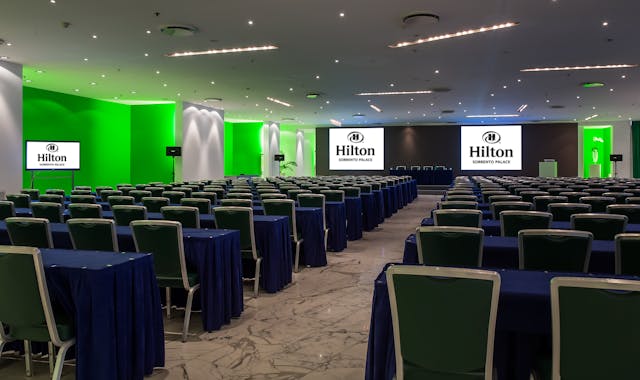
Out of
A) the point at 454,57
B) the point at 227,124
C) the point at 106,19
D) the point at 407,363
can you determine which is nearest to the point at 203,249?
the point at 407,363

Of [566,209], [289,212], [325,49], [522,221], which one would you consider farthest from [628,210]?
[325,49]

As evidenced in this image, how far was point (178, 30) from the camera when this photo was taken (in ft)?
32.9

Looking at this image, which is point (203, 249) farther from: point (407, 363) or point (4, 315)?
point (407, 363)

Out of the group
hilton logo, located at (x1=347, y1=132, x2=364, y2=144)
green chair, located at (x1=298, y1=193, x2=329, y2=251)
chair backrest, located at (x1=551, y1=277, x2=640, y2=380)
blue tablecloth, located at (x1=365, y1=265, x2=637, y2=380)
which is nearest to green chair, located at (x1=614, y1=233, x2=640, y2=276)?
blue tablecloth, located at (x1=365, y1=265, x2=637, y2=380)

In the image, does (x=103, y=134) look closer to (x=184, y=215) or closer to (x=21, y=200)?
(x=21, y=200)

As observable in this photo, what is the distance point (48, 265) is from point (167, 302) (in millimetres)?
1898

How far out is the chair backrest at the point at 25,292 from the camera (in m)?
2.74

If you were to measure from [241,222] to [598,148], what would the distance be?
40591 millimetres

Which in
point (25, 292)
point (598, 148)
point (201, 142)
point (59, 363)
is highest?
point (598, 148)

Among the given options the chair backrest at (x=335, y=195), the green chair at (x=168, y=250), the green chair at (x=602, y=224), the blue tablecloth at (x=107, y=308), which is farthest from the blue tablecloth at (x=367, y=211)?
the blue tablecloth at (x=107, y=308)

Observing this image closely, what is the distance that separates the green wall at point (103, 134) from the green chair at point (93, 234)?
16.1 metres

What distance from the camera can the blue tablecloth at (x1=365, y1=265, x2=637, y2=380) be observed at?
2.29 m

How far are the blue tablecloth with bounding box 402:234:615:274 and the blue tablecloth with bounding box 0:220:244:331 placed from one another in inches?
57.4

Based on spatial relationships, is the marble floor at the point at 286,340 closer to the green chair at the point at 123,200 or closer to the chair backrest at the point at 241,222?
the chair backrest at the point at 241,222
